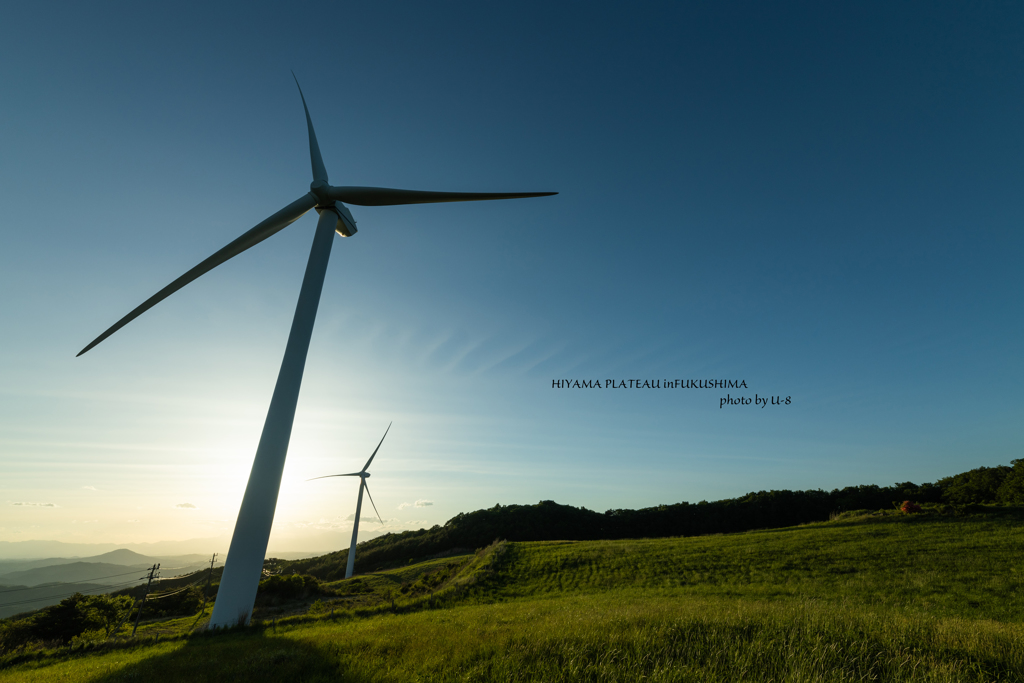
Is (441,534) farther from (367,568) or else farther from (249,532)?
(249,532)

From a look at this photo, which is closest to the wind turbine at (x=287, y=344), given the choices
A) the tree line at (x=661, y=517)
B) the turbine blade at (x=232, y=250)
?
the turbine blade at (x=232, y=250)

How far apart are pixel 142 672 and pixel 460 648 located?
9.89m

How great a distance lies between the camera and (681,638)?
1173cm

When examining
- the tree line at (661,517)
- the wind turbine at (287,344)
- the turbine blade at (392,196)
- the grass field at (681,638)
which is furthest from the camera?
the tree line at (661,517)

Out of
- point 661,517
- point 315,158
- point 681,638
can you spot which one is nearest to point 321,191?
point 315,158

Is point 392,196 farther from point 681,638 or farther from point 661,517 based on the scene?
point 661,517

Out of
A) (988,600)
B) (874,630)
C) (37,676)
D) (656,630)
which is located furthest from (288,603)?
(988,600)

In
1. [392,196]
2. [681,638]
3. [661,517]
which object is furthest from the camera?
[661,517]

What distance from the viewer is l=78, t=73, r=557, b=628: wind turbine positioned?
747 inches

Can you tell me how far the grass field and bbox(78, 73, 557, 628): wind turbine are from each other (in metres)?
2.32

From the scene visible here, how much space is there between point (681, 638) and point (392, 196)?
29.1 metres

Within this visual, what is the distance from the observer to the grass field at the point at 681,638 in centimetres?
947

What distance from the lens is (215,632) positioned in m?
18.5

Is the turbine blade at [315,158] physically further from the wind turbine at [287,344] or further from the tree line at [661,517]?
the tree line at [661,517]
